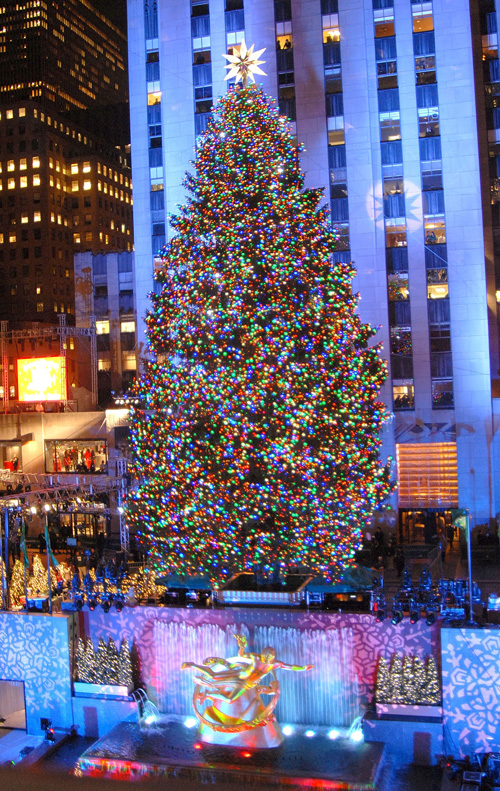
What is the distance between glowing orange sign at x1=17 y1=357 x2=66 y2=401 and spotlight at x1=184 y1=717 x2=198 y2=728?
26.9 m

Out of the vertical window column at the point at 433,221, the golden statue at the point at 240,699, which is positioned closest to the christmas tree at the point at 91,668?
the golden statue at the point at 240,699

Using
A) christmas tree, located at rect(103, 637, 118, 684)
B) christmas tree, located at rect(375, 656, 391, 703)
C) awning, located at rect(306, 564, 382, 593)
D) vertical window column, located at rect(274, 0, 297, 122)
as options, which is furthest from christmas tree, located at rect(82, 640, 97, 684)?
vertical window column, located at rect(274, 0, 297, 122)

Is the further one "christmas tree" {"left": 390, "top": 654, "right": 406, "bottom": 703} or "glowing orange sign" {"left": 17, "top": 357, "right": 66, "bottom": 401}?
"glowing orange sign" {"left": 17, "top": 357, "right": 66, "bottom": 401}

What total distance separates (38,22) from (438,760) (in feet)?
464

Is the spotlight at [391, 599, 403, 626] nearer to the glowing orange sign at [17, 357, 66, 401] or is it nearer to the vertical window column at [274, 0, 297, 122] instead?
the vertical window column at [274, 0, 297, 122]

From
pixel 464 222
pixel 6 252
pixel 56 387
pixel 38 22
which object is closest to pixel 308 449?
pixel 464 222

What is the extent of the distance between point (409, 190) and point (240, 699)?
24.7 meters

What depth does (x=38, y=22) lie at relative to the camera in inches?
5118

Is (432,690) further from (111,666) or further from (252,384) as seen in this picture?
(252,384)

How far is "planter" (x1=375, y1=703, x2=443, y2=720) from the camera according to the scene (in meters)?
15.0

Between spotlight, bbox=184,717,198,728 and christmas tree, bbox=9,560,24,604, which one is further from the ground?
christmas tree, bbox=9,560,24,604

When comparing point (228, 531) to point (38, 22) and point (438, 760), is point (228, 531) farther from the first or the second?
point (38, 22)

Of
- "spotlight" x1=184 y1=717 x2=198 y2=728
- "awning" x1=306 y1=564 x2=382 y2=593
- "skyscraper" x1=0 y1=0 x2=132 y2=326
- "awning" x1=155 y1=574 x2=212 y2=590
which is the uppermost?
"skyscraper" x1=0 y1=0 x2=132 y2=326

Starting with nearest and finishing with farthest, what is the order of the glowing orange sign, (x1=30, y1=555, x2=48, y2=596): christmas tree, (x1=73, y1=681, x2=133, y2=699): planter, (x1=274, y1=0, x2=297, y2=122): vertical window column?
1. (x1=73, y1=681, x2=133, y2=699): planter
2. (x1=30, y1=555, x2=48, y2=596): christmas tree
3. (x1=274, y1=0, x2=297, y2=122): vertical window column
4. the glowing orange sign
